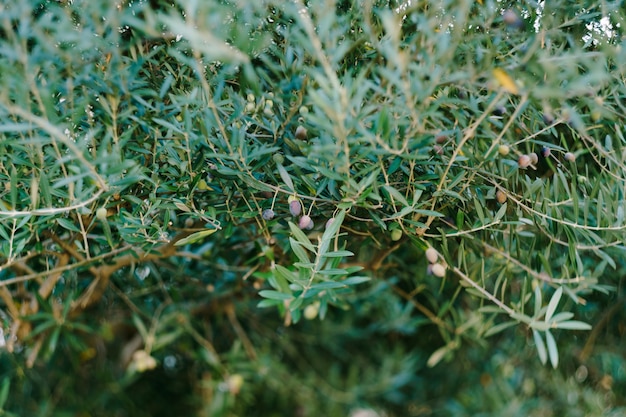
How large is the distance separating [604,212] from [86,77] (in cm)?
104

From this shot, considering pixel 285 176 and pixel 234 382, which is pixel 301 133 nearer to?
pixel 285 176

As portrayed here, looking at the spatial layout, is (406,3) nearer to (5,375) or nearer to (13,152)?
(13,152)

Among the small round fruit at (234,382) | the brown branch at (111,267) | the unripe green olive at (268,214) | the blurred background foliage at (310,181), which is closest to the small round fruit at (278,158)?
the blurred background foliage at (310,181)

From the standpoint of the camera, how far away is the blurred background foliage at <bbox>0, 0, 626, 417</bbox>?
0.78 m

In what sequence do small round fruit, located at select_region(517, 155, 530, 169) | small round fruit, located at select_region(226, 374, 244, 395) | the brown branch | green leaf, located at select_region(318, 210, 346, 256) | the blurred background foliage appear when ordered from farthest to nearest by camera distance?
small round fruit, located at select_region(226, 374, 244, 395), the brown branch, small round fruit, located at select_region(517, 155, 530, 169), green leaf, located at select_region(318, 210, 346, 256), the blurred background foliage

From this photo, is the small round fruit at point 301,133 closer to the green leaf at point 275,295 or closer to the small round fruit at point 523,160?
the green leaf at point 275,295

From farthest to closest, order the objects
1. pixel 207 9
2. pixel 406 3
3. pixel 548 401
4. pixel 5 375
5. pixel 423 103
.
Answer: pixel 548 401 → pixel 5 375 → pixel 406 3 → pixel 423 103 → pixel 207 9

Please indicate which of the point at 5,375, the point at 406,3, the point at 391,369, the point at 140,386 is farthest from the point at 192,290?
the point at 406,3

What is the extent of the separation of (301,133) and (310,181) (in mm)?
91

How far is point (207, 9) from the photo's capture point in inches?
→ 23.7

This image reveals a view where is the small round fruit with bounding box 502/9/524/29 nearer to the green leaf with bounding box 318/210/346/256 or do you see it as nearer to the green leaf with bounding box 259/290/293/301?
the green leaf with bounding box 318/210/346/256

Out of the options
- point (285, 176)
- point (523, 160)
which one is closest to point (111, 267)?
point (285, 176)

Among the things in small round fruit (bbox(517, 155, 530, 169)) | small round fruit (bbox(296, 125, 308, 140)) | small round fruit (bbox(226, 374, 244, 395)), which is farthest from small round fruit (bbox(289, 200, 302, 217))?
small round fruit (bbox(226, 374, 244, 395))

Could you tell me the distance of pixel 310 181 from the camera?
103cm
